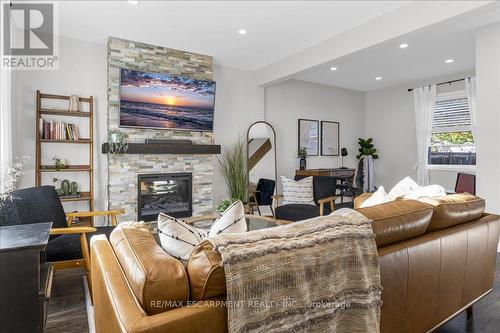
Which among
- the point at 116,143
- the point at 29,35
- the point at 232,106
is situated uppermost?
the point at 29,35

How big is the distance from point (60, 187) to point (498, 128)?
17.4ft

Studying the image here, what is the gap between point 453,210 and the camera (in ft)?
5.87

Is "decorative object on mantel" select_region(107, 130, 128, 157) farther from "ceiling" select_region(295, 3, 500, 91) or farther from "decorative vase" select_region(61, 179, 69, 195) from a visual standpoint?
"ceiling" select_region(295, 3, 500, 91)

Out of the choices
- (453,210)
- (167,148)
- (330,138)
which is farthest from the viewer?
(330,138)

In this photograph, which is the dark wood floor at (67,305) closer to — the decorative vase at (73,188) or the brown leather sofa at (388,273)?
the brown leather sofa at (388,273)

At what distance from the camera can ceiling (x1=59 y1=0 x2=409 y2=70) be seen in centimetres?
312

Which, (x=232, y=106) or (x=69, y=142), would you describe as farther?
(x=232, y=106)

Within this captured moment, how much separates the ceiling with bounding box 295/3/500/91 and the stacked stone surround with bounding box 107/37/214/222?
2.01 metres


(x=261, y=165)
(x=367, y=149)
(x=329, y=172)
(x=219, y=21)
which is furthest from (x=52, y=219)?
(x=367, y=149)

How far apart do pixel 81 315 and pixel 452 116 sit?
6.40 metres

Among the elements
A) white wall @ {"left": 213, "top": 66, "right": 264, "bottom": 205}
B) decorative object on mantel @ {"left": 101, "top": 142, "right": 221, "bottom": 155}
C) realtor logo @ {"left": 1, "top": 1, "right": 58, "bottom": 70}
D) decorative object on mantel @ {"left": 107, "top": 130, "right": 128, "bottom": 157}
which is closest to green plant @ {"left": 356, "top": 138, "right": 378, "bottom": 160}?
white wall @ {"left": 213, "top": 66, "right": 264, "bottom": 205}

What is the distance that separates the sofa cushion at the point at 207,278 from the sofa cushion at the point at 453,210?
1.34 metres

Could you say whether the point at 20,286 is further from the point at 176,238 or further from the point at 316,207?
the point at 316,207

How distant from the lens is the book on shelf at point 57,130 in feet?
12.0
